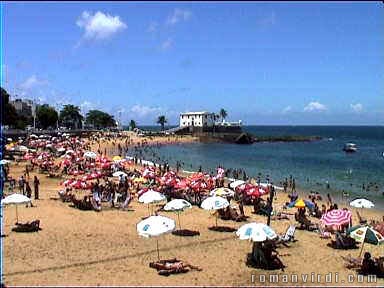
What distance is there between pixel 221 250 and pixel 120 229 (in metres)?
4.57

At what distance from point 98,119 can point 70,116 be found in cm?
1862

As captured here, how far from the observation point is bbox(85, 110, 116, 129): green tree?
153750mm

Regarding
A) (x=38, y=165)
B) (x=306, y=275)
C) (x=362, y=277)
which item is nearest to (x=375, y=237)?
(x=362, y=277)

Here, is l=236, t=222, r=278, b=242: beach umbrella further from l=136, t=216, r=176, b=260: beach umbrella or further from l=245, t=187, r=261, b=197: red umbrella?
l=245, t=187, r=261, b=197: red umbrella

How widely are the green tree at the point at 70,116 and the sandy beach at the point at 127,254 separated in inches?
4601

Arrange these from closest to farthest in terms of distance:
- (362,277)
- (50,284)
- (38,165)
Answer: (50,284)
(362,277)
(38,165)

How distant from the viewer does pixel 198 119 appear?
12331 centimetres

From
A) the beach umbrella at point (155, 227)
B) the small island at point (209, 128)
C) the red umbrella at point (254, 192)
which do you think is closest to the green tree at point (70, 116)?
the small island at point (209, 128)

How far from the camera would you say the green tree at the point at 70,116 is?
135 m

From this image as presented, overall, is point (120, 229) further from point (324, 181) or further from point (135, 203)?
point (324, 181)

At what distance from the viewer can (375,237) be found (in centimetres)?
1502

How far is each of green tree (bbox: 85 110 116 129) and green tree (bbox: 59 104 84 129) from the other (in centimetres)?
1435

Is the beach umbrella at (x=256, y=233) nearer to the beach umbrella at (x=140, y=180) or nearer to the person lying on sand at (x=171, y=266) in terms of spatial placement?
the person lying on sand at (x=171, y=266)

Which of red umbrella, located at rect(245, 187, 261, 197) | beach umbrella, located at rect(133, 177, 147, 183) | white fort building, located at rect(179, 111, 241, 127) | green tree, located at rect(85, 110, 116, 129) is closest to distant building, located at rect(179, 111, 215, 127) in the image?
white fort building, located at rect(179, 111, 241, 127)
